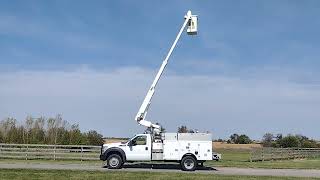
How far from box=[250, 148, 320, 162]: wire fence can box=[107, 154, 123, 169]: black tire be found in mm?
17491

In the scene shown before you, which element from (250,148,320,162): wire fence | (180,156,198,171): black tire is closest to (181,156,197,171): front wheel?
(180,156,198,171): black tire

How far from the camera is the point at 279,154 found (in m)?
50.9

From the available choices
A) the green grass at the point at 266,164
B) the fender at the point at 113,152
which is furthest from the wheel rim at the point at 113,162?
the green grass at the point at 266,164

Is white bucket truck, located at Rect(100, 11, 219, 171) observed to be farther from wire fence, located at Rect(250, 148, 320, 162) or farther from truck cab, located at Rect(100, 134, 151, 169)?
wire fence, located at Rect(250, 148, 320, 162)

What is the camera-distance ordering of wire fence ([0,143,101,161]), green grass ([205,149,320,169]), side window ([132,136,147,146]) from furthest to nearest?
wire fence ([0,143,101,161]) < green grass ([205,149,320,169]) < side window ([132,136,147,146])

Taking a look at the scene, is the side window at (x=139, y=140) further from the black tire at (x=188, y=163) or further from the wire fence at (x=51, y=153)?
the wire fence at (x=51, y=153)

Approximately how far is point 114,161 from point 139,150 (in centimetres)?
151

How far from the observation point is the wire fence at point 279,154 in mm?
45559

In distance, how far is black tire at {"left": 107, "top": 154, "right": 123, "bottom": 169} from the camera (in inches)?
1107

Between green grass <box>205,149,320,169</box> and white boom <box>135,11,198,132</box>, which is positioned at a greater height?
white boom <box>135,11,198,132</box>

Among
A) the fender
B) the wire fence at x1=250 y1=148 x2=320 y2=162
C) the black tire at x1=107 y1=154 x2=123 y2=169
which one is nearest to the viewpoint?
the black tire at x1=107 y1=154 x2=123 y2=169

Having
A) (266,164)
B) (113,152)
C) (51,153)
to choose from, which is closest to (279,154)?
(266,164)

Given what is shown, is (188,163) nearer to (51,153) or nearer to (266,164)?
(266,164)

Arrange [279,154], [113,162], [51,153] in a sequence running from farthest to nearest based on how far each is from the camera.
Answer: [279,154] → [51,153] → [113,162]
